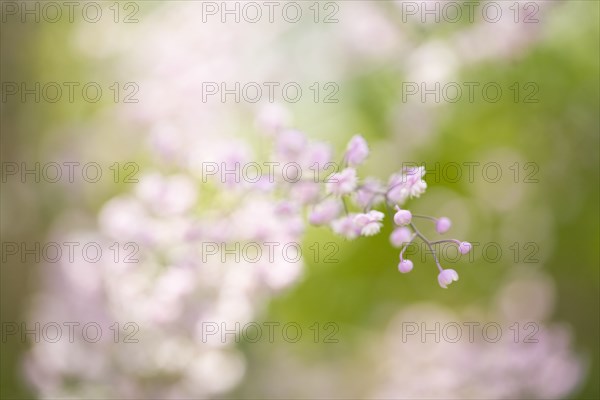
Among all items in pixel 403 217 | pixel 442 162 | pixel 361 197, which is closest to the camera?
pixel 403 217

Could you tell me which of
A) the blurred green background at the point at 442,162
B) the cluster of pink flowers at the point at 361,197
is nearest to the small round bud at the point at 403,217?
the cluster of pink flowers at the point at 361,197

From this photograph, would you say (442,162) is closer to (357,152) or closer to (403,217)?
(357,152)

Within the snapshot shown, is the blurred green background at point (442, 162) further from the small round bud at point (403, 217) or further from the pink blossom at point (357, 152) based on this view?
the small round bud at point (403, 217)

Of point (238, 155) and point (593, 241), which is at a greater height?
point (593, 241)

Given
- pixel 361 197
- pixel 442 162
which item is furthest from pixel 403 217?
pixel 442 162

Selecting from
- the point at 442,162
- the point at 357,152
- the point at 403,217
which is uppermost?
the point at 442,162

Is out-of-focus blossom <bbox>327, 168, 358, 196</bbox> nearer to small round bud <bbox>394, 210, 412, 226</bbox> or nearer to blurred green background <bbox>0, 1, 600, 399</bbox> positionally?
small round bud <bbox>394, 210, 412, 226</bbox>

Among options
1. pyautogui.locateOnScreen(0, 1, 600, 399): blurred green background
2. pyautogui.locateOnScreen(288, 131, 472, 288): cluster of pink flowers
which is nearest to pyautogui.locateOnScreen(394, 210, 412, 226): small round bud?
pyautogui.locateOnScreen(288, 131, 472, 288): cluster of pink flowers

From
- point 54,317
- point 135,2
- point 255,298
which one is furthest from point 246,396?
point 135,2

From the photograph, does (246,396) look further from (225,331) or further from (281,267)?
(281,267)
